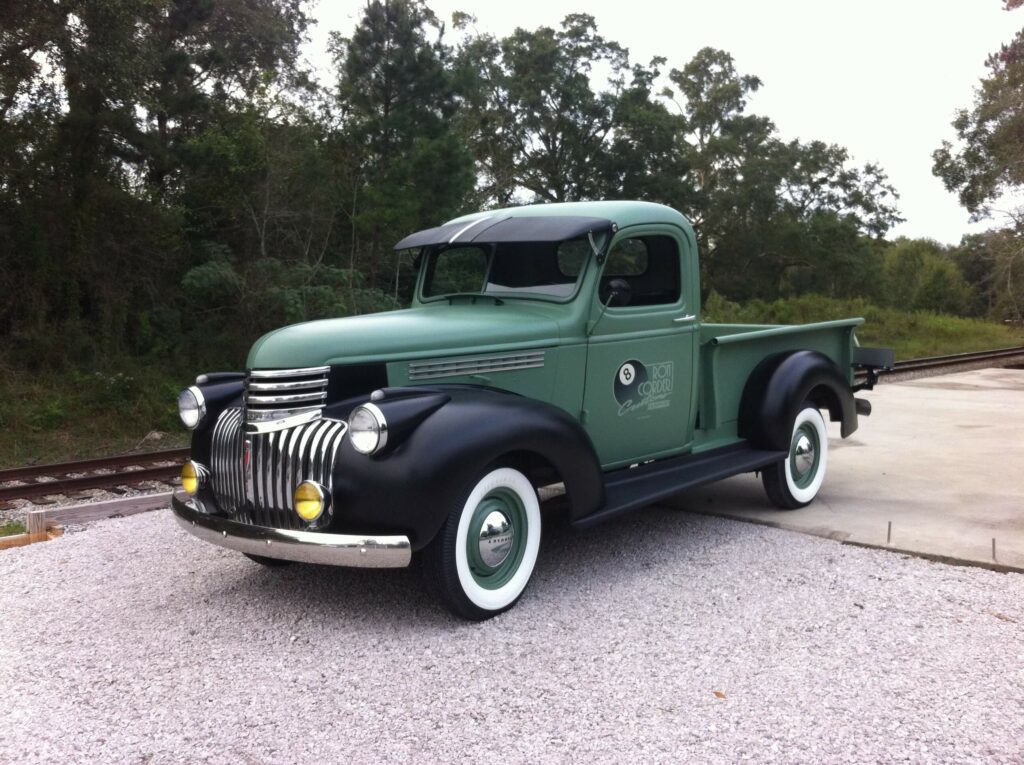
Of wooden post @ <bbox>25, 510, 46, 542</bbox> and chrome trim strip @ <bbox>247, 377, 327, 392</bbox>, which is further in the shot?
wooden post @ <bbox>25, 510, 46, 542</bbox>

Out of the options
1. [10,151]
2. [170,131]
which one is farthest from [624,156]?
[10,151]

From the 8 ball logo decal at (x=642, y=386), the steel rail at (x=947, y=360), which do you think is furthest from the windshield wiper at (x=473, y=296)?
the steel rail at (x=947, y=360)

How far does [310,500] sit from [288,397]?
1.76 feet

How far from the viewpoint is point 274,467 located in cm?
382

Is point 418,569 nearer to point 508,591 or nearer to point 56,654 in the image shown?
point 508,591

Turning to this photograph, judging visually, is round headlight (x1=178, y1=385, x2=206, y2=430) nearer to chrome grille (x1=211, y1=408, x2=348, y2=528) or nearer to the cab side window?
chrome grille (x1=211, y1=408, x2=348, y2=528)

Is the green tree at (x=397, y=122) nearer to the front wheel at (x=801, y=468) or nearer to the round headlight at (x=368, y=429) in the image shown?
the front wheel at (x=801, y=468)

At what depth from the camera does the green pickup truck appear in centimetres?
360

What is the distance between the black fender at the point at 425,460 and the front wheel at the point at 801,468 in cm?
258

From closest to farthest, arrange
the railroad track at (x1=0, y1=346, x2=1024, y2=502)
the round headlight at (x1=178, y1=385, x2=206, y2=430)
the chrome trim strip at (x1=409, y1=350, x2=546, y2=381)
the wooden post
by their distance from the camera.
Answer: the chrome trim strip at (x1=409, y1=350, x2=546, y2=381)
the round headlight at (x1=178, y1=385, x2=206, y2=430)
the wooden post
the railroad track at (x1=0, y1=346, x2=1024, y2=502)

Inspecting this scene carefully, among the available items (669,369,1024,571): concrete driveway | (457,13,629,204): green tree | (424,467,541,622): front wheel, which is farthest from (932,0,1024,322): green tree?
(424,467,541,622): front wheel

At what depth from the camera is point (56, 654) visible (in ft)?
11.9

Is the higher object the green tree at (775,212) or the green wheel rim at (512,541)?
the green tree at (775,212)

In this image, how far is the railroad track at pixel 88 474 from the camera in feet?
22.8
